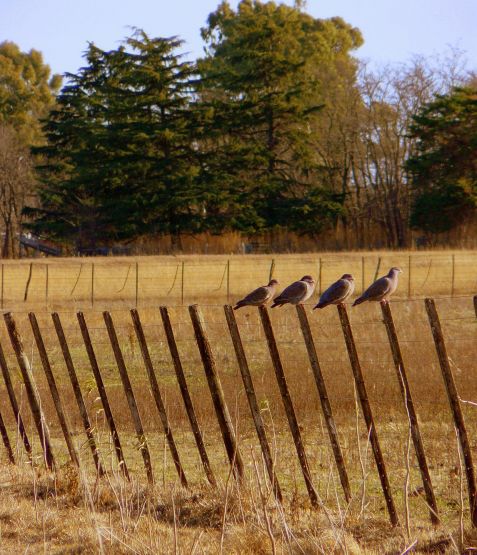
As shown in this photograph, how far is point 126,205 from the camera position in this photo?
47000 mm

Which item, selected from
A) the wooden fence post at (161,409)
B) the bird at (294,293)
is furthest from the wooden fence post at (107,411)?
the bird at (294,293)

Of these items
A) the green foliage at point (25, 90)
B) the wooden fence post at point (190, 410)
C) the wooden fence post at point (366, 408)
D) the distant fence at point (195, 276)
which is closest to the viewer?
the wooden fence post at point (366, 408)

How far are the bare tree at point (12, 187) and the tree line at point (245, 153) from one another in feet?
0.49

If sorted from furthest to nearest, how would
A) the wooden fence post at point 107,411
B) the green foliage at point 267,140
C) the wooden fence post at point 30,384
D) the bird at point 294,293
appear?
the green foliage at point 267,140 → the bird at point 294,293 → the wooden fence post at point 30,384 → the wooden fence post at point 107,411

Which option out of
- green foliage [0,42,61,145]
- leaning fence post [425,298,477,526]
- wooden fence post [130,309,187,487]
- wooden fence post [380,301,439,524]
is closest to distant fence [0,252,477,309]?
wooden fence post [130,309,187,487]

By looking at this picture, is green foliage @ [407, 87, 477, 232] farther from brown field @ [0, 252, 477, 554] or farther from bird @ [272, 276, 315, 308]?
bird @ [272, 276, 315, 308]

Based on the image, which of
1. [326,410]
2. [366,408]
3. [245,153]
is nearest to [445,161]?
[245,153]

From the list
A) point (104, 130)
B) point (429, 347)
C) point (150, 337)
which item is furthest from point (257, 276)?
point (429, 347)

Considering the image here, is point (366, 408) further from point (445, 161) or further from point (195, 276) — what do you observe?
point (445, 161)

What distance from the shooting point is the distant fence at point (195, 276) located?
118 ft

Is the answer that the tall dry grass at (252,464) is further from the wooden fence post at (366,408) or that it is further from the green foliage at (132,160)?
the green foliage at (132,160)

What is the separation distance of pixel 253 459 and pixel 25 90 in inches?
2990

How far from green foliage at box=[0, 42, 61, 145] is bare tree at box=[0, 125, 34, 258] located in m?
7.36

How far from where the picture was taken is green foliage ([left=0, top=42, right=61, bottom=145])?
237 ft
